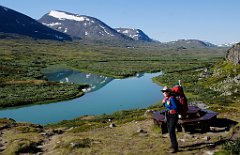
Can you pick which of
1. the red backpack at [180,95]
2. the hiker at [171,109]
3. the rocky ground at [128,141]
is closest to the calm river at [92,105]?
the rocky ground at [128,141]

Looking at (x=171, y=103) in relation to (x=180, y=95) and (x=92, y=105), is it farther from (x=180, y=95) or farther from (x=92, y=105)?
(x=92, y=105)

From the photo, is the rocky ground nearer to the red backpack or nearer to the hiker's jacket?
the red backpack


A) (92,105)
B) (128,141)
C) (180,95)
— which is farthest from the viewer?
(92,105)

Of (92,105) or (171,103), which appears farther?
(92,105)

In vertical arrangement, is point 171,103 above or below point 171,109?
above

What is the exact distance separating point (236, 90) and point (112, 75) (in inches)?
2507

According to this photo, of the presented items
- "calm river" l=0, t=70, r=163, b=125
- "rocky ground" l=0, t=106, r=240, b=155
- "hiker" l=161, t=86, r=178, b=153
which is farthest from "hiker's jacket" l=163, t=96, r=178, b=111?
"calm river" l=0, t=70, r=163, b=125

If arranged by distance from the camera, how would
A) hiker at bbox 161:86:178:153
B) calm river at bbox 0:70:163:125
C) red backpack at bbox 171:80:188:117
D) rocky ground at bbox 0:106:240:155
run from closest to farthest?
1. hiker at bbox 161:86:178:153
2. red backpack at bbox 171:80:188:117
3. rocky ground at bbox 0:106:240:155
4. calm river at bbox 0:70:163:125

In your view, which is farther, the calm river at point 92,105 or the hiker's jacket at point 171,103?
the calm river at point 92,105

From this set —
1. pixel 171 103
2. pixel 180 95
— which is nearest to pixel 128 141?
pixel 180 95

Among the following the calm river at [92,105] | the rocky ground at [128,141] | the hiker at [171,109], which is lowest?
the calm river at [92,105]

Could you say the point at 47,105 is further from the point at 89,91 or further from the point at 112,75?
the point at 112,75

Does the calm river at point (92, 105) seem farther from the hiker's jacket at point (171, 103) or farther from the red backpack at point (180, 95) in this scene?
the hiker's jacket at point (171, 103)

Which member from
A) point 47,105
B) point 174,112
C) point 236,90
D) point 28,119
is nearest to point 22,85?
point 47,105
